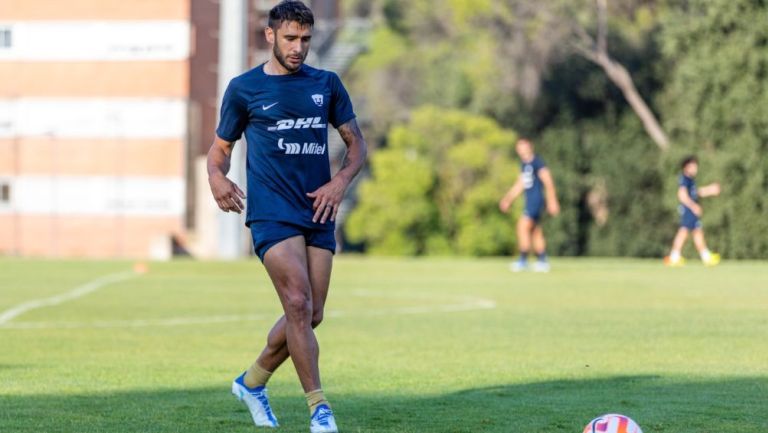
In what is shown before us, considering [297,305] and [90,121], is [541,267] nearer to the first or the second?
[297,305]

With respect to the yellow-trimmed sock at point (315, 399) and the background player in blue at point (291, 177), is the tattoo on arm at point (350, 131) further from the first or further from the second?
the yellow-trimmed sock at point (315, 399)

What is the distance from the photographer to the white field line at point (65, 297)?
61.3 feet

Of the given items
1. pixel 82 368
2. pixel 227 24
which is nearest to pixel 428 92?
pixel 227 24

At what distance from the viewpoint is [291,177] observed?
8.93m

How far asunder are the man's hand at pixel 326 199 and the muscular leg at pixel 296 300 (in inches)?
7.8

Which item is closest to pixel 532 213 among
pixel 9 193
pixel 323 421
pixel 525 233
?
pixel 525 233

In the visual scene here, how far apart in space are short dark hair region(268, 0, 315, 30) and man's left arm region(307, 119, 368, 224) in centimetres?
73

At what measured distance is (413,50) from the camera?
276 ft

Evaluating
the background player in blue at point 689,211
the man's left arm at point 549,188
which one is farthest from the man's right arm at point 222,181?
the background player in blue at point 689,211

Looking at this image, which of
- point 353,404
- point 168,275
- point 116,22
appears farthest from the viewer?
point 116,22

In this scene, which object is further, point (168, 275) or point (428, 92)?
point (428, 92)

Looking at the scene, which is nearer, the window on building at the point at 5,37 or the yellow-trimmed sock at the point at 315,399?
the yellow-trimmed sock at the point at 315,399

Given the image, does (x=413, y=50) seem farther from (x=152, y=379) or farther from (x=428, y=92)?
(x=152, y=379)

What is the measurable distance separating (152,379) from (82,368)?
1067 mm
